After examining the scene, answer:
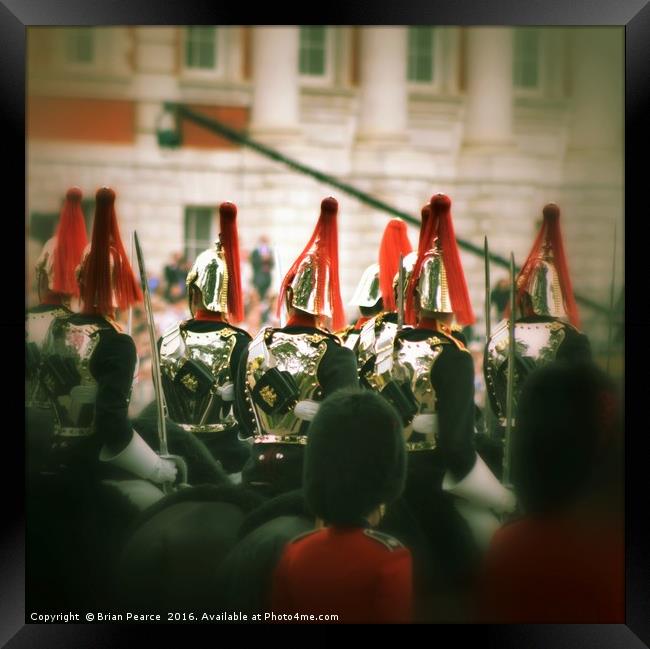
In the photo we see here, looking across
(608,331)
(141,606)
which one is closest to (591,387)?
(608,331)

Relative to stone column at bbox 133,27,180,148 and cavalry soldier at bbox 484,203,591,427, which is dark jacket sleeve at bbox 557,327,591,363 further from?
stone column at bbox 133,27,180,148

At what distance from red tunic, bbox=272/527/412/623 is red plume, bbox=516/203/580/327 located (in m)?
1.39

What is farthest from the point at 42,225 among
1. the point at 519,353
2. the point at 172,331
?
the point at 519,353

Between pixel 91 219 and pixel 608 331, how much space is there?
2527 mm

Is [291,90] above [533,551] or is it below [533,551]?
above

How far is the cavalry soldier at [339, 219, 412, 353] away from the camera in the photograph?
18.6 ft

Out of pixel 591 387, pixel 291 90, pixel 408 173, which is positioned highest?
pixel 291 90

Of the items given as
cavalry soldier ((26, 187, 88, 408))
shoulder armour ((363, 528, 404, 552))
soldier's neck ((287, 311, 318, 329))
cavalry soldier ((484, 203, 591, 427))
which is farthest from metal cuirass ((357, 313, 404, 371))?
cavalry soldier ((26, 187, 88, 408))

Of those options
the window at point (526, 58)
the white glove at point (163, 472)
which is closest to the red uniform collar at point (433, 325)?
the window at point (526, 58)

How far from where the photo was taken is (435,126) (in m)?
5.74

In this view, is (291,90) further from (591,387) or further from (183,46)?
(591,387)

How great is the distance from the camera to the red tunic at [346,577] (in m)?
4.98

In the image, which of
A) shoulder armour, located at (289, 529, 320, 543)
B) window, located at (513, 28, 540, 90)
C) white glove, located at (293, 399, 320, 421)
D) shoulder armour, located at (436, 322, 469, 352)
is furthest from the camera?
window, located at (513, 28, 540, 90)

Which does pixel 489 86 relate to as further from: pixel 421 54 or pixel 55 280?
pixel 55 280
